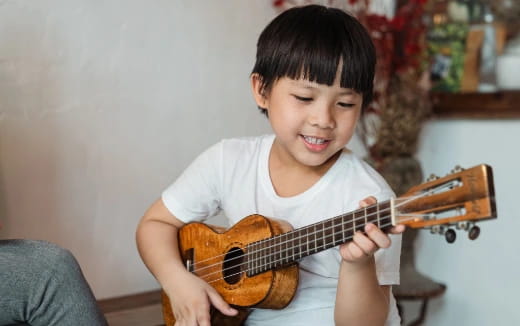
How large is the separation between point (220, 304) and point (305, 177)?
0.30 m

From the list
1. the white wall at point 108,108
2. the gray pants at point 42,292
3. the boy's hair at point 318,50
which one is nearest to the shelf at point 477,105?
the white wall at point 108,108

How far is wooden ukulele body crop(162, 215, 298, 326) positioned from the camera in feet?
4.17

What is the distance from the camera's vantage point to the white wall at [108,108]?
1.81 metres

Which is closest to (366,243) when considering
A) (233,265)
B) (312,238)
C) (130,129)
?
(312,238)

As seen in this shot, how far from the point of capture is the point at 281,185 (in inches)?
56.7

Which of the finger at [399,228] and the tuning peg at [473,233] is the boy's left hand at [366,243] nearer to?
the finger at [399,228]

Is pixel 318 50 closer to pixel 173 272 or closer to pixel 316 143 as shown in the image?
pixel 316 143

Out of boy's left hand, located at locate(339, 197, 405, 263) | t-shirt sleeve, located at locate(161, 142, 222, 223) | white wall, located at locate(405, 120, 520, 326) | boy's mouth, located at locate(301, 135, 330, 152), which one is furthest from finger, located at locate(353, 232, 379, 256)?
white wall, located at locate(405, 120, 520, 326)

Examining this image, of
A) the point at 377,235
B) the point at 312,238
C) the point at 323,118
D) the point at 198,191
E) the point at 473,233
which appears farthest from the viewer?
the point at 198,191

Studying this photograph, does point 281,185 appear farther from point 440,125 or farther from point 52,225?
point 440,125

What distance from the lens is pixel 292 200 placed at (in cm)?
139

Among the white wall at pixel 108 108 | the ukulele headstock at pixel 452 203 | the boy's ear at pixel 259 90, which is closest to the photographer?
the ukulele headstock at pixel 452 203

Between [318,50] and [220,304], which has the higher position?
[318,50]

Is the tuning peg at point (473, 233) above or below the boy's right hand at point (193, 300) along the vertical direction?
above
